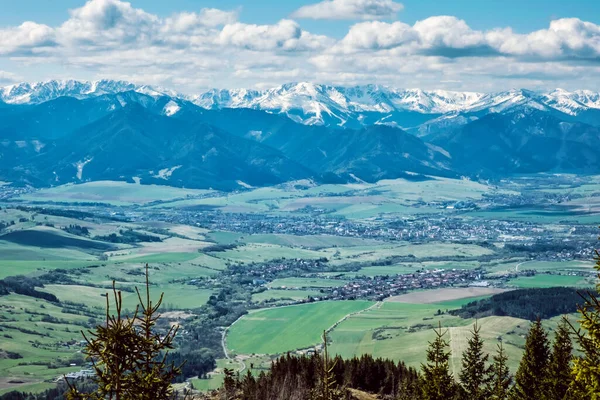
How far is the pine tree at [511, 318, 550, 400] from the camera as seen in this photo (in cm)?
4528

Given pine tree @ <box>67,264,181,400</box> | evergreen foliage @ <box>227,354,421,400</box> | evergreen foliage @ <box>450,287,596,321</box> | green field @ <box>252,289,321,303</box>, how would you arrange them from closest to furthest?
pine tree @ <box>67,264,181,400</box> < evergreen foliage @ <box>227,354,421,400</box> < evergreen foliage @ <box>450,287,596,321</box> < green field @ <box>252,289,321,303</box>

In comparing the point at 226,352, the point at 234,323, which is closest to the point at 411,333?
the point at 226,352

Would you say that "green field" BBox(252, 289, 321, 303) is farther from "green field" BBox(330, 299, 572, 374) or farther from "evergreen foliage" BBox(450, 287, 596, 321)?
"evergreen foliage" BBox(450, 287, 596, 321)

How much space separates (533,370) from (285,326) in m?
87.5

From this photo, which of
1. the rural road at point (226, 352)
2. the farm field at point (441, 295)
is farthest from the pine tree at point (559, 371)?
the farm field at point (441, 295)

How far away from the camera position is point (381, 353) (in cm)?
10869

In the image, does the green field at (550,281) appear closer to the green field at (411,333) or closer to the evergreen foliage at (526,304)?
the evergreen foliage at (526,304)

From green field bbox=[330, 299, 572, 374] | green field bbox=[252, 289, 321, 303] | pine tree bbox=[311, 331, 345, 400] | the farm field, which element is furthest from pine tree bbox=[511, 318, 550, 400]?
green field bbox=[252, 289, 321, 303]

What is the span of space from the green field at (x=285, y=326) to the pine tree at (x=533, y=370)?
233 ft

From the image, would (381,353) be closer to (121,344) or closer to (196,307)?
(196,307)

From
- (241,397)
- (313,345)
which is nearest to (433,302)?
(313,345)

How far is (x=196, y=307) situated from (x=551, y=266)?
90.1 m

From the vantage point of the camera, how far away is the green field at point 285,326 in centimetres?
11994

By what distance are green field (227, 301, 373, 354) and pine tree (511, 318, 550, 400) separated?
71117 mm
